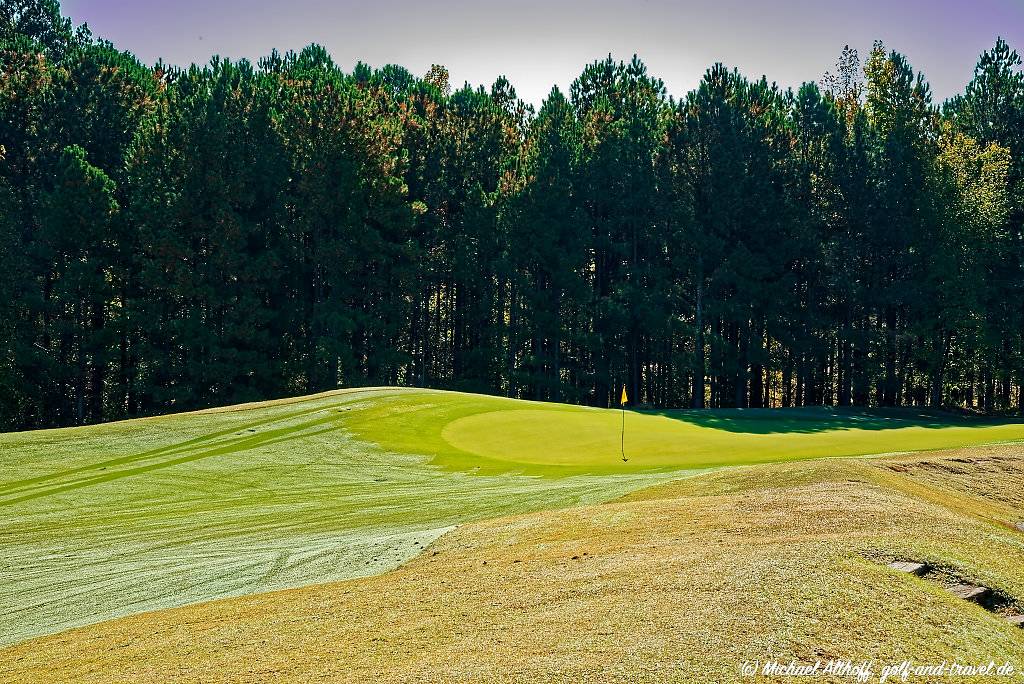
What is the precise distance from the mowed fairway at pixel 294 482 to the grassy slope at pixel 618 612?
7.90ft

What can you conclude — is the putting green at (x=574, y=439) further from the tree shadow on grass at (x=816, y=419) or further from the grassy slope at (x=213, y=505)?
the tree shadow on grass at (x=816, y=419)

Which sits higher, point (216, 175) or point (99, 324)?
point (216, 175)

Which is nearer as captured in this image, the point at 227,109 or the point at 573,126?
the point at 227,109

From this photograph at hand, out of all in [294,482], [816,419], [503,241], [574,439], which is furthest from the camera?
[503,241]

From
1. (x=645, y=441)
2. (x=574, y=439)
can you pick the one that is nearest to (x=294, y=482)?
(x=574, y=439)

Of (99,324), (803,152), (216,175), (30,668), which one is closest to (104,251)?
(99,324)

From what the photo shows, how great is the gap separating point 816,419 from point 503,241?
2599 centimetres

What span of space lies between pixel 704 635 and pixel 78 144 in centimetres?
6421

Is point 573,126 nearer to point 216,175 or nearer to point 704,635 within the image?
point 216,175

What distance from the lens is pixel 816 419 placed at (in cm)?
4988

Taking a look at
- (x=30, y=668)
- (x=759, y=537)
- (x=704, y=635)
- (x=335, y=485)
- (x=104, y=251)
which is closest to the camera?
(x=704, y=635)

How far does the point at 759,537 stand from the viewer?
12.8m

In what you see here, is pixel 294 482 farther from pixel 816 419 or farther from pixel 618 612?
pixel 816 419

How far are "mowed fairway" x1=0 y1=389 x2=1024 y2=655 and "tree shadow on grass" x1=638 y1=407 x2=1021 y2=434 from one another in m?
2.56
